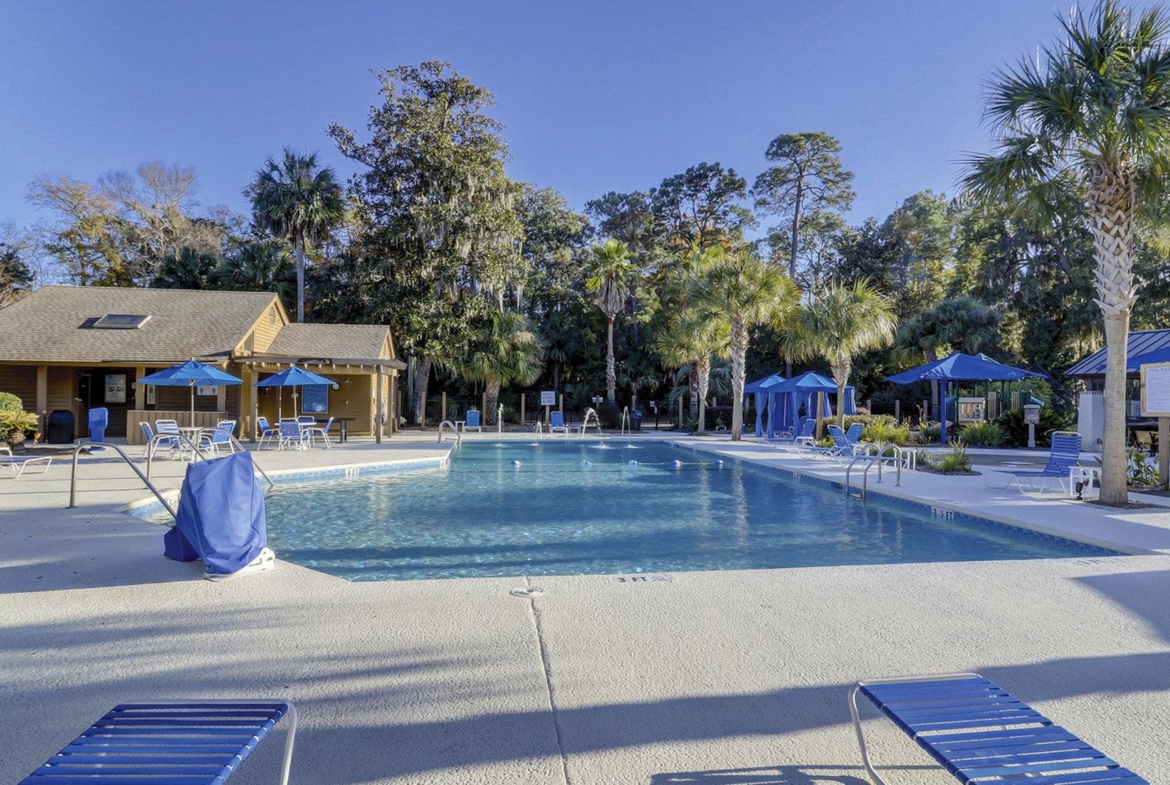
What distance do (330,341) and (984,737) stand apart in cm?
2196

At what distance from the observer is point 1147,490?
9.85 m

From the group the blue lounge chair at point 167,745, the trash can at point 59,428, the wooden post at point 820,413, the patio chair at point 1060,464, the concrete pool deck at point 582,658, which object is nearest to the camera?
the blue lounge chair at point 167,745

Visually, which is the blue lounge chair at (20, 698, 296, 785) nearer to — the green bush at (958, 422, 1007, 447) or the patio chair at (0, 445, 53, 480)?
the patio chair at (0, 445, 53, 480)

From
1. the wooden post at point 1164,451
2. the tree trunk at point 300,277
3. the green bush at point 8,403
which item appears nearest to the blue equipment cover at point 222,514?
the wooden post at point 1164,451

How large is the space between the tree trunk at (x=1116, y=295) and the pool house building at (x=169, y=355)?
1634 cm

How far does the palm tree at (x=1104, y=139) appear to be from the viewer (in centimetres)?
789

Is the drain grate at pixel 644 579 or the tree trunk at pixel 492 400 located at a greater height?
the tree trunk at pixel 492 400

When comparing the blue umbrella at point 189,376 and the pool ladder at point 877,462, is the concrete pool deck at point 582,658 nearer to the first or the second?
the pool ladder at point 877,462

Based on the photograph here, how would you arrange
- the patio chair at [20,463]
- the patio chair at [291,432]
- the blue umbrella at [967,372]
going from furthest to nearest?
the blue umbrella at [967,372]
the patio chair at [291,432]
the patio chair at [20,463]

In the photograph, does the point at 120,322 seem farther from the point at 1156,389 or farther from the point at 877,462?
the point at 1156,389

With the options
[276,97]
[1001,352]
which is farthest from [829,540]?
[276,97]

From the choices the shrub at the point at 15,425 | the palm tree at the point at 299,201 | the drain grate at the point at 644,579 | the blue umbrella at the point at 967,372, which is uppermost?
the palm tree at the point at 299,201

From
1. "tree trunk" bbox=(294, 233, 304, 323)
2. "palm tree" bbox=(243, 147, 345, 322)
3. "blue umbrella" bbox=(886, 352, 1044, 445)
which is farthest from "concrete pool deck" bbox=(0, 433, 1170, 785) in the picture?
"palm tree" bbox=(243, 147, 345, 322)

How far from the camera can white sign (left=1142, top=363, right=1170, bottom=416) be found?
30.3 feet
